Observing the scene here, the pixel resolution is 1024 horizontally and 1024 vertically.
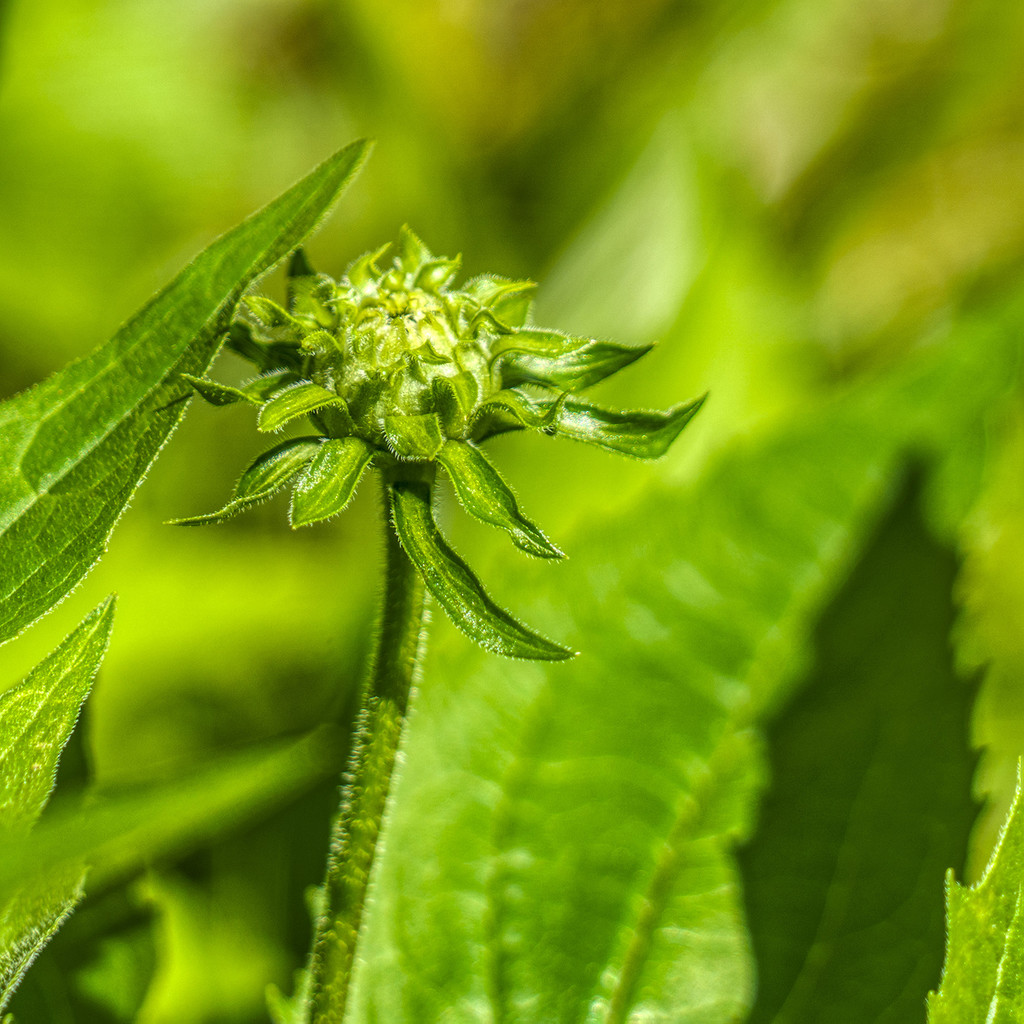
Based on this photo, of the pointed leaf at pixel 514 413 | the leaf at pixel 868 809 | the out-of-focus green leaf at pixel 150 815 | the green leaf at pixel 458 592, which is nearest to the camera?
the out-of-focus green leaf at pixel 150 815

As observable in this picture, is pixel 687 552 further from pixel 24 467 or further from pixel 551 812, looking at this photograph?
pixel 24 467

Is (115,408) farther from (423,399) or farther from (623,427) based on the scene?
(623,427)

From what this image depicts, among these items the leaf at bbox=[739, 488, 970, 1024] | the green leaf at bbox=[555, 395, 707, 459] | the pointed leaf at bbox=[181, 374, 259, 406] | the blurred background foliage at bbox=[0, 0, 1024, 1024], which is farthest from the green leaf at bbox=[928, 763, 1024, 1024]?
the pointed leaf at bbox=[181, 374, 259, 406]

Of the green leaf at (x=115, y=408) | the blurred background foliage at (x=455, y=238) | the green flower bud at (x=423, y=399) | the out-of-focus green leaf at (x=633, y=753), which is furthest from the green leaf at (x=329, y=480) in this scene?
the out-of-focus green leaf at (x=633, y=753)

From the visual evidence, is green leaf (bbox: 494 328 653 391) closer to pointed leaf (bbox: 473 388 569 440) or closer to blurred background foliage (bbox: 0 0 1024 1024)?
pointed leaf (bbox: 473 388 569 440)

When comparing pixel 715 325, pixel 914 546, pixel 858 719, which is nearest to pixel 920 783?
pixel 858 719

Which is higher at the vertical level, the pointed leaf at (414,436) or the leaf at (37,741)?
the pointed leaf at (414,436)

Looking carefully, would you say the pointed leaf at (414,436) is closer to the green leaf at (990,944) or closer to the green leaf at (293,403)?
the green leaf at (293,403)
